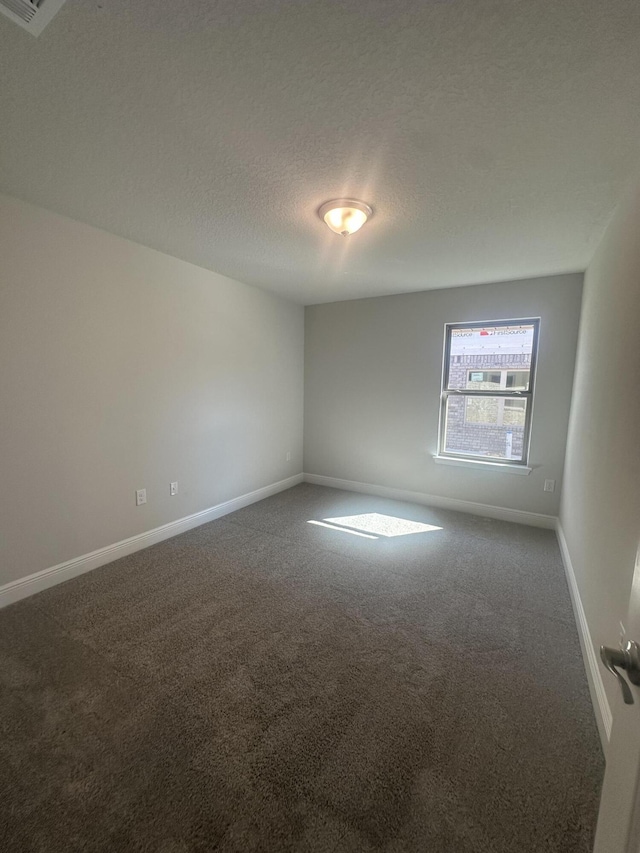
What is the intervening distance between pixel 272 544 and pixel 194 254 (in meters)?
2.56

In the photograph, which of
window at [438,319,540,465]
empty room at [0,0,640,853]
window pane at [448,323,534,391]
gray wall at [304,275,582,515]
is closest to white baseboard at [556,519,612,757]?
empty room at [0,0,640,853]

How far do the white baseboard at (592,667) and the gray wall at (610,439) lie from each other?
74mm

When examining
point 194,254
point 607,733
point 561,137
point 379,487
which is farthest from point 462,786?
point 194,254

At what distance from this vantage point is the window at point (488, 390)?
3477 millimetres

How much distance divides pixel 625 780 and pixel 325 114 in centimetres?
204

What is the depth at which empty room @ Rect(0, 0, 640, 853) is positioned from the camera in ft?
3.56

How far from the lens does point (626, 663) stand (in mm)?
603

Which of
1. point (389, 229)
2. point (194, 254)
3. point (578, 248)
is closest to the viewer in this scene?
point (389, 229)

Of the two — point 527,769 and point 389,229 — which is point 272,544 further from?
point 389,229

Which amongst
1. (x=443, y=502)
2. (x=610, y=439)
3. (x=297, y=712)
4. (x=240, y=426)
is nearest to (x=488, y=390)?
(x=443, y=502)

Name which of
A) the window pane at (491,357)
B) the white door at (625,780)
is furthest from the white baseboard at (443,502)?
the white door at (625,780)

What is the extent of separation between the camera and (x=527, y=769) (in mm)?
1270

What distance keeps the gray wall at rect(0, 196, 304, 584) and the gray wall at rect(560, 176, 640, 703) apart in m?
3.06

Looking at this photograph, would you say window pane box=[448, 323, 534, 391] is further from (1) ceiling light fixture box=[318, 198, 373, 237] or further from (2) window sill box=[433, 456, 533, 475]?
(1) ceiling light fixture box=[318, 198, 373, 237]
